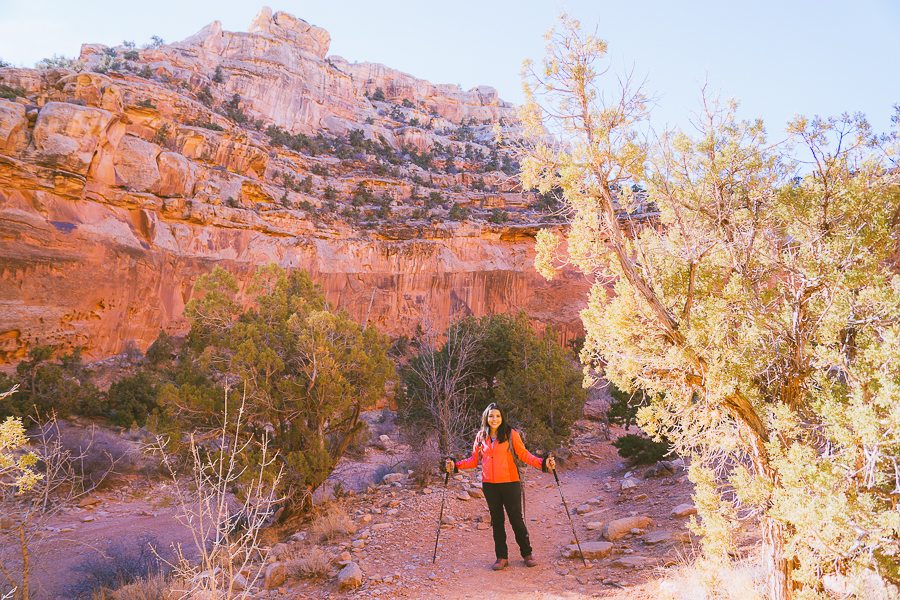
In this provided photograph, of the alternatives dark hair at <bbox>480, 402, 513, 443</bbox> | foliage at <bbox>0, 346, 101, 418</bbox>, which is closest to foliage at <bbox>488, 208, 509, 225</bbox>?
foliage at <bbox>0, 346, 101, 418</bbox>

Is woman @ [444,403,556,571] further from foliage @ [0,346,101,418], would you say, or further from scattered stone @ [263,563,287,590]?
foliage @ [0,346,101,418]

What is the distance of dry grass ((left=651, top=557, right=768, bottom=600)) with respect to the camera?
11.1ft

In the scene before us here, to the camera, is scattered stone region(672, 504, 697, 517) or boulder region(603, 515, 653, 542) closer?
boulder region(603, 515, 653, 542)

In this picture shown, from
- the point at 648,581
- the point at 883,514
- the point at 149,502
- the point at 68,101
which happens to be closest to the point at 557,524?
the point at 648,581

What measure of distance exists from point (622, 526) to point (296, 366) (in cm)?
529

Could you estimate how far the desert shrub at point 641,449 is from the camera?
878 centimetres

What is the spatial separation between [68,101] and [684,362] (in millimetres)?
25969

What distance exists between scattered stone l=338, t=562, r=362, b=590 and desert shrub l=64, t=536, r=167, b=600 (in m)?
2.05

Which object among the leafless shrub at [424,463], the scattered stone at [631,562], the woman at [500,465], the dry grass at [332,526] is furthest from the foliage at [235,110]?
the scattered stone at [631,562]

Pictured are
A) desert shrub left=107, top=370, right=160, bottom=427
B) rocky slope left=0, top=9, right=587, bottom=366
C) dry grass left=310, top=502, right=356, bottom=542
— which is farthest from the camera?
rocky slope left=0, top=9, right=587, bottom=366


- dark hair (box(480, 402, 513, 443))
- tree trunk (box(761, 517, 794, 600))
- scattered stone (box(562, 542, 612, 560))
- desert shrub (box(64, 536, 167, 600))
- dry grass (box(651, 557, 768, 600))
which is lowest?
desert shrub (box(64, 536, 167, 600))

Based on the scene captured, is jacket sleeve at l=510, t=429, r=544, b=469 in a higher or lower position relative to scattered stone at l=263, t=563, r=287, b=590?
higher

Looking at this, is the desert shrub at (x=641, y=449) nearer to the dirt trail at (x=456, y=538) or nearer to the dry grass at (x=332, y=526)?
the dirt trail at (x=456, y=538)

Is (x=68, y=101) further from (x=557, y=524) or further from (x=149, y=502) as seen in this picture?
(x=557, y=524)
